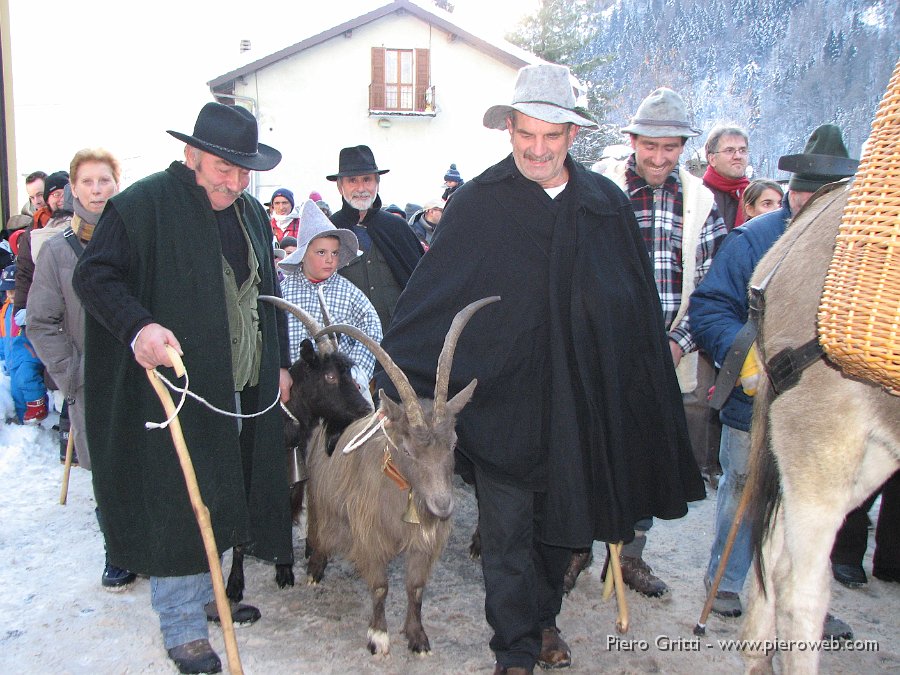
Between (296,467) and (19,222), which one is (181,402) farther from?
(19,222)

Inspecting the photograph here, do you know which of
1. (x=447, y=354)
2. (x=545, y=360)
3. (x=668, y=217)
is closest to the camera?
(x=447, y=354)

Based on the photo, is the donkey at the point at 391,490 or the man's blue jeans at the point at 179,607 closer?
the donkey at the point at 391,490

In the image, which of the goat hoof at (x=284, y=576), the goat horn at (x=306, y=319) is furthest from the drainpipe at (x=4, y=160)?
the goat hoof at (x=284, y=576)

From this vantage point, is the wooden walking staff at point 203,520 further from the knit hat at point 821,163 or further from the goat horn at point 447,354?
the knit hat at point 821,163

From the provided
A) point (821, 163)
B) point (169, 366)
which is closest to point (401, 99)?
point (821, 163)

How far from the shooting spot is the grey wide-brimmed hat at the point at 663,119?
15.9 ft

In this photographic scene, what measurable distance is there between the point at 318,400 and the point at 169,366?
67.6 inches

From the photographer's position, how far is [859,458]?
2.87 m

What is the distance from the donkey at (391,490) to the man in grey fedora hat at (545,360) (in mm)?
163

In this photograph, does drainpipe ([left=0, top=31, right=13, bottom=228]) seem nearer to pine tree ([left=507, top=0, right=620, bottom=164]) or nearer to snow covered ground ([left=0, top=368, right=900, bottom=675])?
snow covered ground ([left=0, top=368, right=900, bottom=675])

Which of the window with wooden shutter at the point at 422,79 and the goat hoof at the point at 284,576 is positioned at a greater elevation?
the window with wooden shutter at the point at 422,79

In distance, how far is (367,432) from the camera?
4398mm

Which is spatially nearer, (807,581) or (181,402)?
(807,581)

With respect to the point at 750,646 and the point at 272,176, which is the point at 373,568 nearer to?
the point at 750,646
